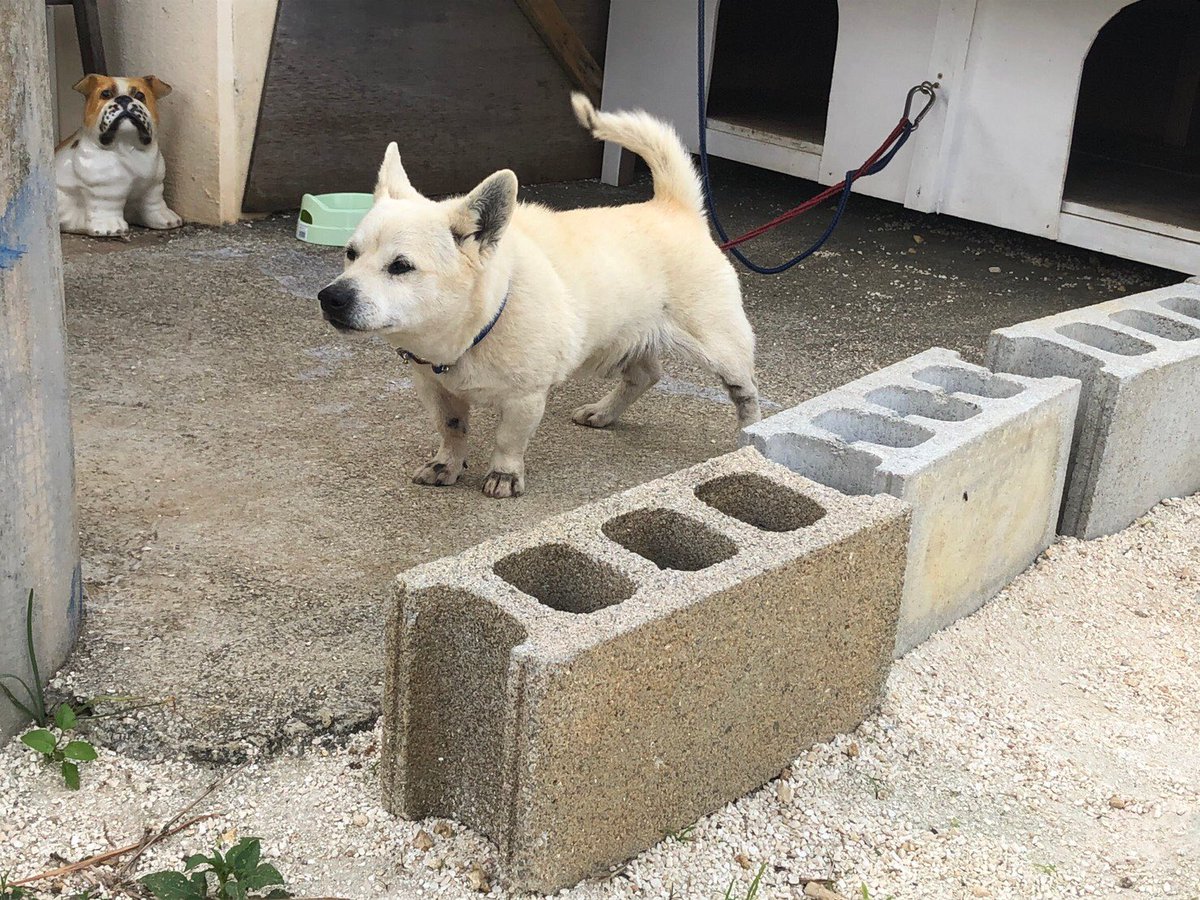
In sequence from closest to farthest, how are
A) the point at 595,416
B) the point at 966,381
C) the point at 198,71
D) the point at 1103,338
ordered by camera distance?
1. the point at 966,381
2. the point at 1103,338
3. the point at 595,416
4. the point at 198,71

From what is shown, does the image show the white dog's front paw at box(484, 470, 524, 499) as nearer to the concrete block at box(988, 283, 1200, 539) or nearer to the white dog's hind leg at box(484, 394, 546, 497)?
the white dog's hind leg at box(484, 394, 546, 497)

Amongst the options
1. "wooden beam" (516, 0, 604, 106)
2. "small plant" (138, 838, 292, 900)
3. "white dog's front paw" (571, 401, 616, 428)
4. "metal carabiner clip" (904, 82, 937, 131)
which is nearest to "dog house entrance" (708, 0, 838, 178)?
"wooden beam" (516, 0, 604, 106)

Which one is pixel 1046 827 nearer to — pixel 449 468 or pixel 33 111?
pixel 449 468

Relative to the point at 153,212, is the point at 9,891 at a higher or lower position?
lower

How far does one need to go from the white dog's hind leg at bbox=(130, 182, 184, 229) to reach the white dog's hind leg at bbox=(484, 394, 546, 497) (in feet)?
10.0

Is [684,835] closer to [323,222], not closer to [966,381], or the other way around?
[966,381]

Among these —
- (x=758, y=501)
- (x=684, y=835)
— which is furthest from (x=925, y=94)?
(x=684, y=835)

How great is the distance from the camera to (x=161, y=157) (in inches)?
233

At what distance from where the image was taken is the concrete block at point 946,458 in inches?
111

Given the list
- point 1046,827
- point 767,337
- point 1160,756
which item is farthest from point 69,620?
point 767,337

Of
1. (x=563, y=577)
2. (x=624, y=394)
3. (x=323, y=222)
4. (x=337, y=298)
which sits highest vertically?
(x=337, y=298)

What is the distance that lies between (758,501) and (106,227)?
4.16 m

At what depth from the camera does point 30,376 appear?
7.93 feet

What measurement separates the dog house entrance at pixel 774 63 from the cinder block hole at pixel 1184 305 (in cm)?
287
